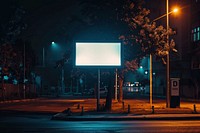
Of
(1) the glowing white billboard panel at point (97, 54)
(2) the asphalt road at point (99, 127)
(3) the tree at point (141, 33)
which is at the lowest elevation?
(2) the asphalt road at point (99, 127)

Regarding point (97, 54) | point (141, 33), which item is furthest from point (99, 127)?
point (141, 33)

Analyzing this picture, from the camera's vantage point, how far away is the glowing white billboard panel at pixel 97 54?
30.8 meters

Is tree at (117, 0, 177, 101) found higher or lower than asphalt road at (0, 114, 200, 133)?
higher

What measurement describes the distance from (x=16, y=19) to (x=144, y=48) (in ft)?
96.0

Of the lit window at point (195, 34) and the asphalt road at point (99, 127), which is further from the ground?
the lit window at point (195, 34)

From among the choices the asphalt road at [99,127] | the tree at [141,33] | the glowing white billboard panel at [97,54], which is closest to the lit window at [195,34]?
the tree at [141,33]

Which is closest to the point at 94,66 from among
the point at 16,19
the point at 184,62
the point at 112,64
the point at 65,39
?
the point at 112,64

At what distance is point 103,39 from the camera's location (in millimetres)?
31078

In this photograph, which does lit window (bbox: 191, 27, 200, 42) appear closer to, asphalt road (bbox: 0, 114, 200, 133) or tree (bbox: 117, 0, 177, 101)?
tree (bbox: 117, 0, 177, 101)

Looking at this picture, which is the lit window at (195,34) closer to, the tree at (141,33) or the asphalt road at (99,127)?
the tree at (141,33)

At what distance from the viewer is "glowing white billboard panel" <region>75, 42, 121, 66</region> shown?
30.8m

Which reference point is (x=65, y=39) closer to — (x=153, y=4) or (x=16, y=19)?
(x=16, y=19)

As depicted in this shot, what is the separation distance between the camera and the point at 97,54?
31.0 meters

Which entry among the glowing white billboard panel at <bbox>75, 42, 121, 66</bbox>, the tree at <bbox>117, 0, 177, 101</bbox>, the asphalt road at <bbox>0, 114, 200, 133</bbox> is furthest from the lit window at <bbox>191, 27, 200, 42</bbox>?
the asphalt road at <bbox>0, 114, 200, 133</bbox>
